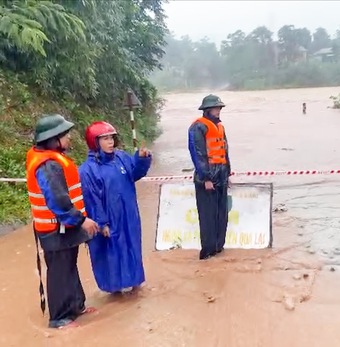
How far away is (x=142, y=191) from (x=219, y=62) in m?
55.8

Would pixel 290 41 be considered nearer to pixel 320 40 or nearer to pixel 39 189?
pixel 320 40

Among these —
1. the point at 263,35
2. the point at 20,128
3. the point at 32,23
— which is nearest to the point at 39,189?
the point at 32,23

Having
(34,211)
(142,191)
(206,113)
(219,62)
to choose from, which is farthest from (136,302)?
(219,62)

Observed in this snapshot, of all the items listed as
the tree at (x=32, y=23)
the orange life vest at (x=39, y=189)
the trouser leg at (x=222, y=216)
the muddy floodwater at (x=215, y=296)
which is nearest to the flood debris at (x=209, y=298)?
the muddy floodwater at (x=215, y=296)

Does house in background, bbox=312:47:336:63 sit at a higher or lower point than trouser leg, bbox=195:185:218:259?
lower

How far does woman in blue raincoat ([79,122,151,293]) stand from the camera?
4629 millimetres

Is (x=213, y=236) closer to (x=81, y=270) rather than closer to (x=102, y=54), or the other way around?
(x=81, y=270)

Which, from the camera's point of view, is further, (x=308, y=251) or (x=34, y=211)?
(x=308, y=251)

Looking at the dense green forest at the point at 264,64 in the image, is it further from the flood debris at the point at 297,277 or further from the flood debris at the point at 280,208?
the flood debris at the point at 297,277

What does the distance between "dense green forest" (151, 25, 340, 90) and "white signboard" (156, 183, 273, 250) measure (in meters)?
53.4

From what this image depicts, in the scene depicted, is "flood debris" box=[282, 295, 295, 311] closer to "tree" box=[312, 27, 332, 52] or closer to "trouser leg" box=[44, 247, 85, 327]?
"trouser leg" box=[44, 247, 85, 327]

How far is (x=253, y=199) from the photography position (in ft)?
21.5

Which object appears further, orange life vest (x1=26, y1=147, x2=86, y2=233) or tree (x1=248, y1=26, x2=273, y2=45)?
tree (x1=248, y1=26, x2=273, y2=45)

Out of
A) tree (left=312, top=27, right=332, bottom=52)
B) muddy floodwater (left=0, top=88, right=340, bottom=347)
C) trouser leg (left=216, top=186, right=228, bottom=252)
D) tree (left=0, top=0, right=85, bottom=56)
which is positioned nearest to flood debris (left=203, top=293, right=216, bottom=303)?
muddy floodwater (left=0, top=88, right=340, bottom=347)
